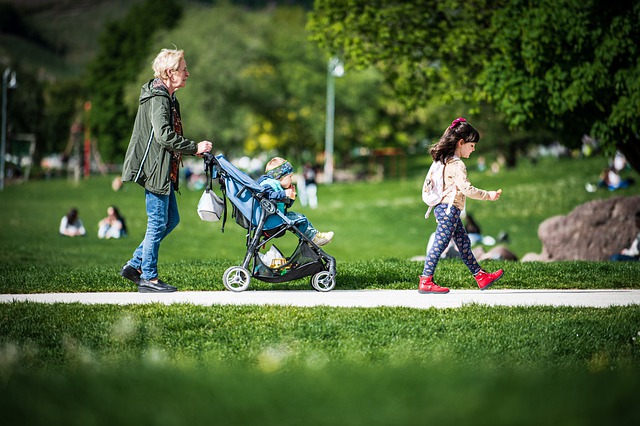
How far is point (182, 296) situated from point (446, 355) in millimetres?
3168

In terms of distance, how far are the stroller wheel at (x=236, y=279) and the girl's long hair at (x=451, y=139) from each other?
7.63 feet

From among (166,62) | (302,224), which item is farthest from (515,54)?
(166,62)

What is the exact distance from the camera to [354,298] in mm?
9141

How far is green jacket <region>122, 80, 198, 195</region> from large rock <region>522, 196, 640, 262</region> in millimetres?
11533

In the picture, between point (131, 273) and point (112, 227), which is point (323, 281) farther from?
point (112, 227)

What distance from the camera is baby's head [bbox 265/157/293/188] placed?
942 centimetres

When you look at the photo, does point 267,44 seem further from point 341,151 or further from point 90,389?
point 90,389

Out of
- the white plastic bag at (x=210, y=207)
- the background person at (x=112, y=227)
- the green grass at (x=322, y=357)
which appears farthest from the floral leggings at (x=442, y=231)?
the background person at (x=112, y=227)

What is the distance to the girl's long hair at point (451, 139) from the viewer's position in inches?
376

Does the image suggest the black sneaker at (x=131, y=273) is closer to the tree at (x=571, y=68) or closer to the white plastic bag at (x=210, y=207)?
the white plastic bag at (x=210, y=207)

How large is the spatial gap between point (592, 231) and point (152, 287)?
1198 centimetres

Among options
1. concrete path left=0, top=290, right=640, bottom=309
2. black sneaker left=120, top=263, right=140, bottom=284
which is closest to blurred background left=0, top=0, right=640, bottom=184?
concrete path left=0, top=290, right=640, bottom=309

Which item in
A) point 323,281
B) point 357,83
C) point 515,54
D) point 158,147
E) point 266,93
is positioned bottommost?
point 323,281

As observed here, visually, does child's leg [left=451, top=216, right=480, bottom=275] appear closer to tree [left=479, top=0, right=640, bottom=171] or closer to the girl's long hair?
the girl's long hair
